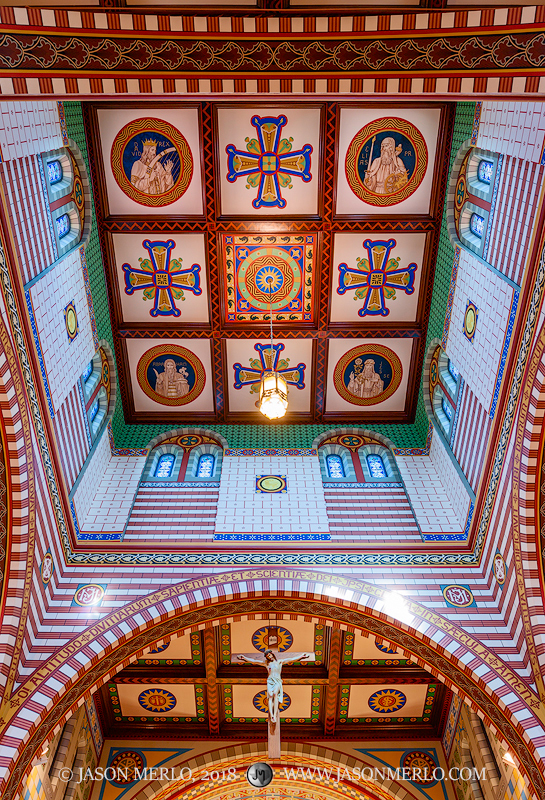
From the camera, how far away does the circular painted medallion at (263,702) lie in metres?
11.4

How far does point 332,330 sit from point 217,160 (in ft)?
11.0

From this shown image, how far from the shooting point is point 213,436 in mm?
11359

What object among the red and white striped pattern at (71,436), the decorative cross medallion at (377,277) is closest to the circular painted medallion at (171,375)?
the red and white striped pattern at (71,436)

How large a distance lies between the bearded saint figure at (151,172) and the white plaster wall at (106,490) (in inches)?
160

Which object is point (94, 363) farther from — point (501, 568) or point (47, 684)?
point (501, 568)

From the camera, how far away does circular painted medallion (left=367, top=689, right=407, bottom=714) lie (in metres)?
11.4

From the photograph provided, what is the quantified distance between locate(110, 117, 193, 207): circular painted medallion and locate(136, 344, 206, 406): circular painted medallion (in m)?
2.59

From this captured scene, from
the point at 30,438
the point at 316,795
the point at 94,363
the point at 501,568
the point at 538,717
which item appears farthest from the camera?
the point at 316,795

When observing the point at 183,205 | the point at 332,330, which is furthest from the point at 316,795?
the point at 183,205

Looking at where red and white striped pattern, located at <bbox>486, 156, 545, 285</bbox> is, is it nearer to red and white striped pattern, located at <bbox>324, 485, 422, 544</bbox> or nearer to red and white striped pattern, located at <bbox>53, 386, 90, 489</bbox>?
red and white striped pattern, located at <bbox>324, 485, 422, 544</bbox>

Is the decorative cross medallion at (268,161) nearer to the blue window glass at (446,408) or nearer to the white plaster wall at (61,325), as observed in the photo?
the white plaster wall at (61,325)

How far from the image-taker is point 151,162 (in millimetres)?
9578

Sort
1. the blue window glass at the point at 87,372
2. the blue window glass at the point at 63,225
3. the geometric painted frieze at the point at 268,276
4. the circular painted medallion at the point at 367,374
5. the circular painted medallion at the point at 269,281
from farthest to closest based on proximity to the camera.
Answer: the circular painted medallion at the point at 367,374 → the circular painted medallion at the point at 269,281 → the geometric painted frieze at the point at 268,276 → the blue window glass at the point at 87,372 → the blue window glass at the point at 63,225

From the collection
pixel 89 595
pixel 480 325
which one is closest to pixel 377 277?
pixel 480 325
